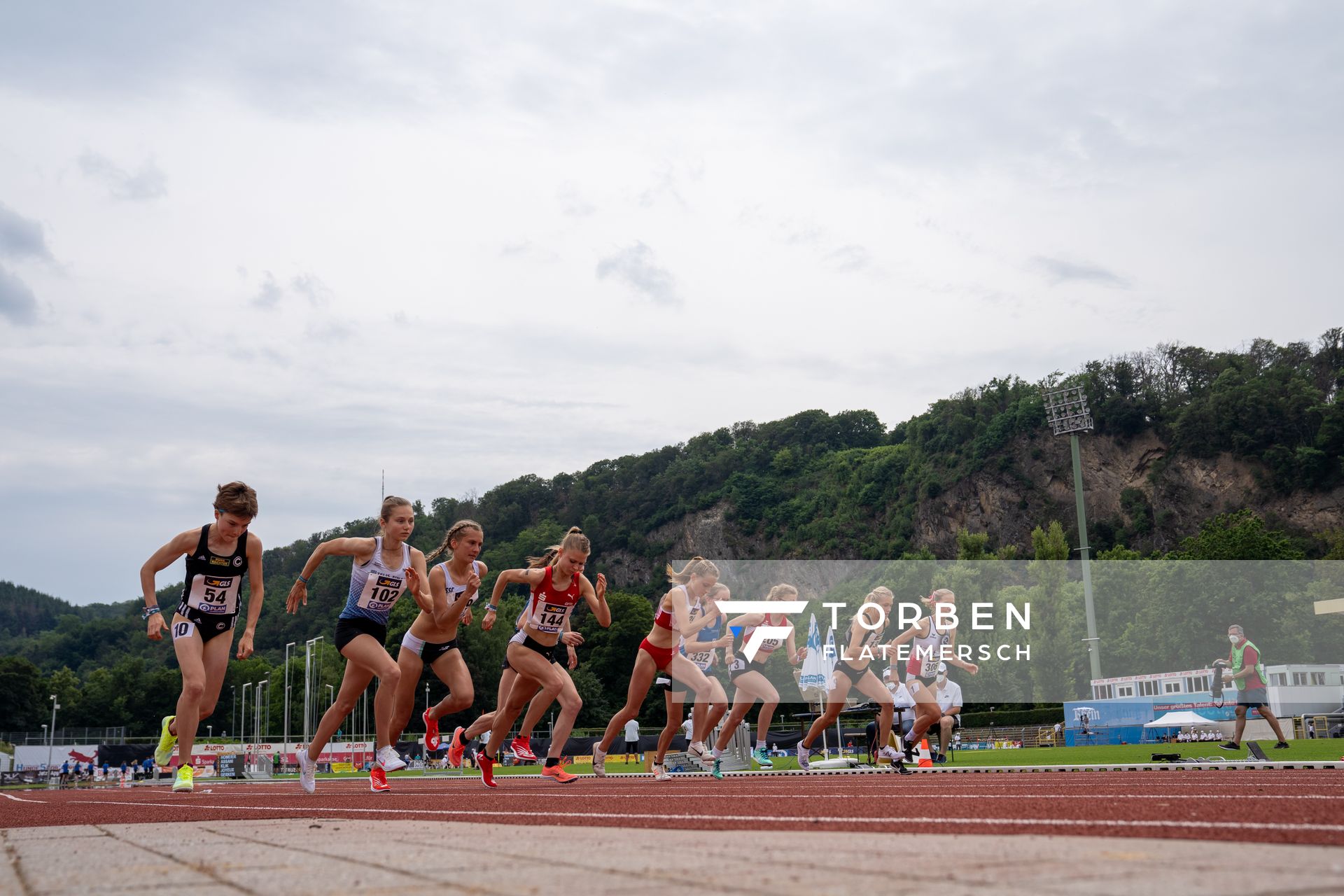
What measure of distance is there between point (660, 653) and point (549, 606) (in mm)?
2203

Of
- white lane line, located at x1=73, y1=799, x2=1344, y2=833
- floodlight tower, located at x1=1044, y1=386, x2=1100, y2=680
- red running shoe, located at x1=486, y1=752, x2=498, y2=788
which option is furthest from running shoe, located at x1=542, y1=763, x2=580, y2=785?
floodlight tower, located at x1=1044, y1=386, x2=1100, y2=680

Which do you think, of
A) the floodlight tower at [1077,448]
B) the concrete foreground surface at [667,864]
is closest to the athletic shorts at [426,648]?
the concrete foreground surface at [667,864]

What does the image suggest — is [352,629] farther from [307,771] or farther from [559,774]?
[559,774]

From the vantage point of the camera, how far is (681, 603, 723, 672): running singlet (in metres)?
14.1

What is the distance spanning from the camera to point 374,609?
430 inches

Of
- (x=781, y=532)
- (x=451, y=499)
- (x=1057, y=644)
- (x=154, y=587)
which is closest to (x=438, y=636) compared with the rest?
(x=154, y=587)

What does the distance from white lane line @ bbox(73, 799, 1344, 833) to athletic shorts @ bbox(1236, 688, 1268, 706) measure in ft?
47.4

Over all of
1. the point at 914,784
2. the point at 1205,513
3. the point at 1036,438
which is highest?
the point at 1036,438

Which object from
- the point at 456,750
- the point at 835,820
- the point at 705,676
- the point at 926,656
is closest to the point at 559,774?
the point at 456,750

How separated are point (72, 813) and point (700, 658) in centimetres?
872

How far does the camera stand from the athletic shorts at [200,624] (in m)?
10.2

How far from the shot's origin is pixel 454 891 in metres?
3.06

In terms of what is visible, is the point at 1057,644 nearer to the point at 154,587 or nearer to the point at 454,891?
the point at 154,587

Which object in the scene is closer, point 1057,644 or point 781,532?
point 1057,644
